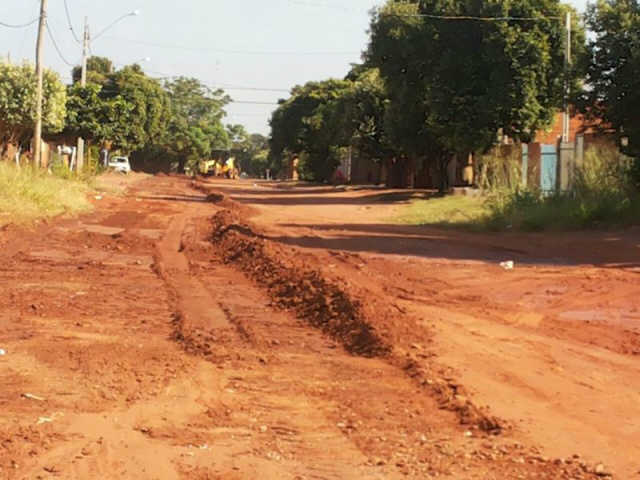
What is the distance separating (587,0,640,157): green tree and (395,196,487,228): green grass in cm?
468

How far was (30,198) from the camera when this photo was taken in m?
23.8

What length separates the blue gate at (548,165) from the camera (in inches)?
1177

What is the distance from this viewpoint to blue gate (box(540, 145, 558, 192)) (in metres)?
29.9

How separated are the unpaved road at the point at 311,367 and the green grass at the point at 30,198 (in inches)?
235

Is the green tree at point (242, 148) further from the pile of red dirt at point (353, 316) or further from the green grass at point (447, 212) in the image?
the pile of red dirt at point (353, 316)

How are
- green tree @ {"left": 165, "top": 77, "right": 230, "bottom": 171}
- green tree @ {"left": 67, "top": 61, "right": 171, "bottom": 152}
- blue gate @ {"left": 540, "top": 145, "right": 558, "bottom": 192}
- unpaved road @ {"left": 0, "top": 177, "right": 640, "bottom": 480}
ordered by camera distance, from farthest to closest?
green tree @ {"left": 165, "top": 77, "right": 230, "bottom": 171} → green tree @ {"left": 67, "top": 61, "right": 171, "bottom": 152} → blue gate @ {"left": 540, "top": 145, "right": 558, "bottom": 192} → unpaved road @ {"left": 0, "top": 177, "right": 640, "bottom": 480}

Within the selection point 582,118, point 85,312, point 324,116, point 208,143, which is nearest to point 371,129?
point 324,116

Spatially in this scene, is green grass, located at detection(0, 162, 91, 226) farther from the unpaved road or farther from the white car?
the white car

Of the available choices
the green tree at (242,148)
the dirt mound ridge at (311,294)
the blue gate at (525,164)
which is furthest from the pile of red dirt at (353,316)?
the green tree at (242,148)

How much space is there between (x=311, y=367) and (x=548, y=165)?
82.5 ft

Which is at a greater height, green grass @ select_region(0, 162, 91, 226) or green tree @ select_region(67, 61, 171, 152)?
green tree @ select_region(67, 61, 171, 152)

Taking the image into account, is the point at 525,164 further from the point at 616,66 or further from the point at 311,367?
the point at 311,367

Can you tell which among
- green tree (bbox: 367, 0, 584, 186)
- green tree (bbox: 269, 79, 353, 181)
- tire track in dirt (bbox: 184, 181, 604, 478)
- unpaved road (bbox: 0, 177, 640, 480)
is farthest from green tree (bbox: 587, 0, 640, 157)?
green tree (bbox: 269, 79, 353, 181)

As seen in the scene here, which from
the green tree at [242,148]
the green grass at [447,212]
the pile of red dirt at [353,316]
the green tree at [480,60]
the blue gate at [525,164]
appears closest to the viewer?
the pile of red dirt at [353,316]
